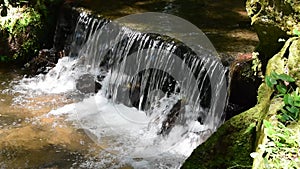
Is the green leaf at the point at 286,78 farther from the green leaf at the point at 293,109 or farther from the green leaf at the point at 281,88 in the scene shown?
the green leaf at the point at 293,109

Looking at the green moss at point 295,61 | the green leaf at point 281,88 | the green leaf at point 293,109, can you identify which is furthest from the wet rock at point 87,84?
the green leaf at point 293,109

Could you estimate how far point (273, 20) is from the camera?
11.9 ft

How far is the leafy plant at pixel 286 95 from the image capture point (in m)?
2.46

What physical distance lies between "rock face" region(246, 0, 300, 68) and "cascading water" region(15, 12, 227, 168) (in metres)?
1.56

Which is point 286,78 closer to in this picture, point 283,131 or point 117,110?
point 283,131

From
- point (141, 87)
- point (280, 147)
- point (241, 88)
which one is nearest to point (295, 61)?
point (280, 147)

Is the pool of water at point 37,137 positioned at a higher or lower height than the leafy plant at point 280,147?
lower

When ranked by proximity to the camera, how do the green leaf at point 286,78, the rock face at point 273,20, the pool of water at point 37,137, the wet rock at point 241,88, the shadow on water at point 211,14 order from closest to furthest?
the green leaf at point 286,78
the rock face at point 273,20
the wet rock at point 241,88
the pool of water at point 37,137
the shadow on water at point 211,14

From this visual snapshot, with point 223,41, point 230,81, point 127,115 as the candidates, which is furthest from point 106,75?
point 230,81

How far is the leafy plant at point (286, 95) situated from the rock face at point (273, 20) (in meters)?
0.73

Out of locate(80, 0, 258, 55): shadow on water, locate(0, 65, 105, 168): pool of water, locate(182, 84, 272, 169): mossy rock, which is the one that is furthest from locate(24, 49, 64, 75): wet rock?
locate(182, 84, 272, 169): mossy rock

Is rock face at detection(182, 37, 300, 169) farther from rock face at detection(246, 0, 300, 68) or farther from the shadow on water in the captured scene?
the shadow on water

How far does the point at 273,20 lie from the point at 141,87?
3182 millimetres

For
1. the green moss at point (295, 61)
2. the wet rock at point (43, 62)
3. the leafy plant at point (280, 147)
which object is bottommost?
the wet rock at point (43, 62)
